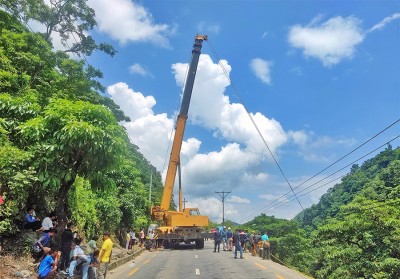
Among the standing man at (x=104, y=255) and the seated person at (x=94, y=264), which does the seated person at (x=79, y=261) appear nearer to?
the seated person at (x=94, y=264)

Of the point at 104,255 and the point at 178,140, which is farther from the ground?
the point at 178,140

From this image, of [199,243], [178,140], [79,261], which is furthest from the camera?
[199,243]

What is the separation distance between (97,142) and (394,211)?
2547cm

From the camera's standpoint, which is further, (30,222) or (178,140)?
(178,140)

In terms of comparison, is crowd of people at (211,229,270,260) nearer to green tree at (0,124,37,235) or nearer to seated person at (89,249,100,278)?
seated person at (89,249,100,278)

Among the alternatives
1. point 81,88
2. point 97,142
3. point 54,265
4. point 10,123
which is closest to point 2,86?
point 10,123

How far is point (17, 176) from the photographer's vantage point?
10.8 meters

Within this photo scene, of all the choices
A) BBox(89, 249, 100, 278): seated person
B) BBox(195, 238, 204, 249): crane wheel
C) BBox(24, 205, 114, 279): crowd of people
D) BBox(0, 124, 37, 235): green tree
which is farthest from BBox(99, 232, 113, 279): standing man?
BBox(195, 238, 204, 249): crane wheel

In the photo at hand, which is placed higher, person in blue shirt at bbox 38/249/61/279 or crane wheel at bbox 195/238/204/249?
crane wheel at bbox 195/238/204/249

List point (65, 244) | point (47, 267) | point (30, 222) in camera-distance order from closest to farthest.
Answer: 1. point (47, 267)
2. point (65, 244)
3. point (30, 222)

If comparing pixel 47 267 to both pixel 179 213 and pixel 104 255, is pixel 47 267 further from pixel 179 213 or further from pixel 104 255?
pixel 179 213

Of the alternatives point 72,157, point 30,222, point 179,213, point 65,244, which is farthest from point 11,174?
point 179,213

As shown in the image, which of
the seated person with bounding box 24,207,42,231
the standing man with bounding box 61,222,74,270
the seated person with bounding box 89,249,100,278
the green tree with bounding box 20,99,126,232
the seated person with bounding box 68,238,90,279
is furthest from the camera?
the seated person with bounding box 24,207,42,231

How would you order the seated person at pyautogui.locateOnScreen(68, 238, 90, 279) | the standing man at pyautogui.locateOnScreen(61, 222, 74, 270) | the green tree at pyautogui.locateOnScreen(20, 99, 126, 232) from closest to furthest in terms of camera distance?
the green tree at pyautogui.locateOnScreen(20, 99, 126, 232) → the seated person at pyautogui.locateOnScreen(68, 238, 90, 279) → the standing man at pyautogui.locateOnScreen(61, 222, 74, 270)
